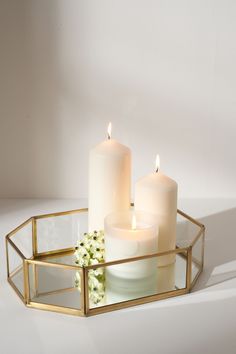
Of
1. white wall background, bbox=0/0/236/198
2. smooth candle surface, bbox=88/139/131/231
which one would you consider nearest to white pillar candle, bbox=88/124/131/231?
smooth candle surface, bbox=88/139/131/231

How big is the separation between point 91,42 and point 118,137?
20cm

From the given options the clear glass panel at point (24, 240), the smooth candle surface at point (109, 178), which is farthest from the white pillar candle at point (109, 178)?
the clear glass panel at point (24, 240)

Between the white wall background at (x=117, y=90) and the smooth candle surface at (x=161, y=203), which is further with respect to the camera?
the white wall background at (x=117, y=90)

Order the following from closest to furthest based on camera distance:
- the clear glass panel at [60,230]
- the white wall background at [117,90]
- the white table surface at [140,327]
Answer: the white table surface at [140,327] < the clear glass panel at [60,230] < the white wall background at [117,90]

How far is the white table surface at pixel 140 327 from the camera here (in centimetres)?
68

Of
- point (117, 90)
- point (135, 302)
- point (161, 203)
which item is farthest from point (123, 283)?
point (117, 90)

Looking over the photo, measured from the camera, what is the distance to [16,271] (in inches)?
33.6

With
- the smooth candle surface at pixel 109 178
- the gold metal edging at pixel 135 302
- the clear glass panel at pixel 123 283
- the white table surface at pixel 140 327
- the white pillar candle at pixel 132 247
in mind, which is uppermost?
the smooth candle surface at pixel 109 178

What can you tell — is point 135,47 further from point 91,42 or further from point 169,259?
point 169,259

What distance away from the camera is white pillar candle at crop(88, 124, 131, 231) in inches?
33.9

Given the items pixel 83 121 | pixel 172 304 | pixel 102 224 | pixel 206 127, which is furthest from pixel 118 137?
pixel 172 304

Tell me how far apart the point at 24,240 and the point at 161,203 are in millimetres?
226

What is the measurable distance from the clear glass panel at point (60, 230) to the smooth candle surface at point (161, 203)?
0.15m

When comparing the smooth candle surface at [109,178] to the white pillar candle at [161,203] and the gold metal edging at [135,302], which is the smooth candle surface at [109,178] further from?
the gold metal edging at [135,302]
